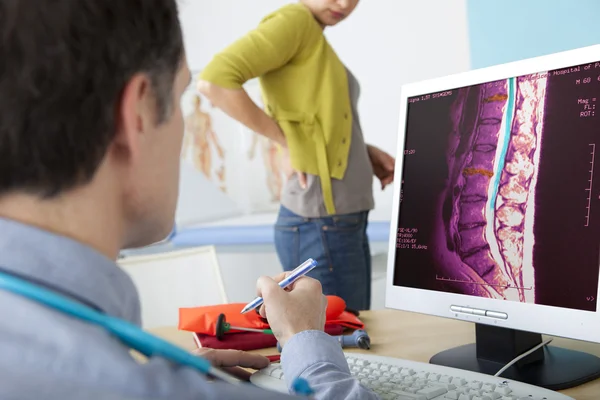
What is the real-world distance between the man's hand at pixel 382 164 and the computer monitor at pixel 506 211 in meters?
0.87

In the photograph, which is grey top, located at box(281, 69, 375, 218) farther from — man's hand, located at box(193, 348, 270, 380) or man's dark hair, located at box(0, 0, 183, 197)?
man's dark hair, located at box(0, 0, 183, 197)

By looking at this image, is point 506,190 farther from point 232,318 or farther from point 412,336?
point 232,318

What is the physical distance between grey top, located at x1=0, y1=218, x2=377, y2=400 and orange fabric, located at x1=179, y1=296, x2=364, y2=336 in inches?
27.5

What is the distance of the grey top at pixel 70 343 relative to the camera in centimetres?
41

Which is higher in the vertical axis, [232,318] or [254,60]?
[254,60]

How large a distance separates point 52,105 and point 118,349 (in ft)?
0.67

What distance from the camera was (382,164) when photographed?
2.07 meters

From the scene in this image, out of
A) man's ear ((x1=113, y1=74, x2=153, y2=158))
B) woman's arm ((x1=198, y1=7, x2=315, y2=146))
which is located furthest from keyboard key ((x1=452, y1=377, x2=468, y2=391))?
woman's arm ((x1=198, y1=7, x2=315, y2=146))

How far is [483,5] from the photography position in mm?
2561

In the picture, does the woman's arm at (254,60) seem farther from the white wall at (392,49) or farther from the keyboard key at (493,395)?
the keyboard key at (493,395)

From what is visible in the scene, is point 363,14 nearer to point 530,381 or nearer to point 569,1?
A: point 569,1

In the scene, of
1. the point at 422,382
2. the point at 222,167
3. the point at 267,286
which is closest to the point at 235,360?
the point at 267,286

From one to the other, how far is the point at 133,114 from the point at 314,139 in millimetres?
1342

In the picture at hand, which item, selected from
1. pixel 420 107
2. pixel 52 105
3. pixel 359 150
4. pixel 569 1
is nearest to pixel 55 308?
pixel 52 105
